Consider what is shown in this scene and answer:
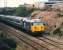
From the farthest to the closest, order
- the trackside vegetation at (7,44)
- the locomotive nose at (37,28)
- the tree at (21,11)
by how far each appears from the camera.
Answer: the tree at (21,11) → the locomotive nose at (37,28) → the trackside vegetation at (7,44)

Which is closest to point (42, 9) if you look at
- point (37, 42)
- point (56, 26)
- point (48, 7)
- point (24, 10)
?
point (48, 7)

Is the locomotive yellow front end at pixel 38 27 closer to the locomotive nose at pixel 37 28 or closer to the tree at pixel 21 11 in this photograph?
the locomotive nose at pixel 37 28

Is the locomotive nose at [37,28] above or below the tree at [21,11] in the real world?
above

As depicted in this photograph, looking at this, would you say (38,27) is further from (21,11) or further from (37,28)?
(21,11)

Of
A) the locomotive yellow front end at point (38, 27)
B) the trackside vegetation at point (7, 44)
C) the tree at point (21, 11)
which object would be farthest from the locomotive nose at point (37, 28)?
the tree at point (21, 11)

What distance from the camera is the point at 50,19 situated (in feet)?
123

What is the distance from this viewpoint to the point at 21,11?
50.3 metres

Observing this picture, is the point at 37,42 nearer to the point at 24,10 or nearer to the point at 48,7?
the point at 48,7

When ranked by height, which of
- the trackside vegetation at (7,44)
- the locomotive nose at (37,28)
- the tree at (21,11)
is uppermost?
the trackside vegetation at (7,44)

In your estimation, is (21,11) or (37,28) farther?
(21,11)

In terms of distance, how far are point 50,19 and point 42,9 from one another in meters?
9.91

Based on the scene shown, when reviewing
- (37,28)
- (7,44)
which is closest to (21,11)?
(37,28)

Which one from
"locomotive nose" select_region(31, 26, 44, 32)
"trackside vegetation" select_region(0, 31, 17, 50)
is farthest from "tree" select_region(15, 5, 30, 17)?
"trackside vegetation" select_region(0, 31, 17, 50)

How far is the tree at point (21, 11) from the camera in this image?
49.8 metres
